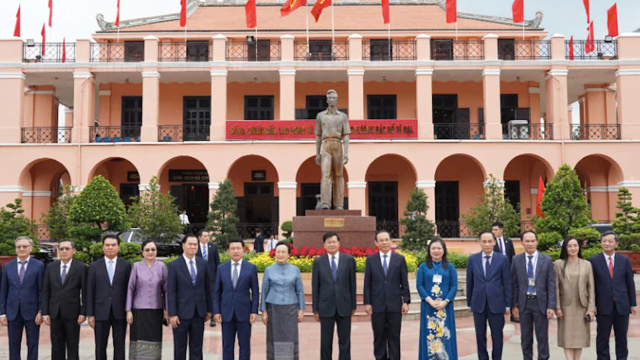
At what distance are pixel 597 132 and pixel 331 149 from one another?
1879 centimetres

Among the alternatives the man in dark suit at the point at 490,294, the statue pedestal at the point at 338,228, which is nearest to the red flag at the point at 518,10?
the statue pedestal at the point at 338,228

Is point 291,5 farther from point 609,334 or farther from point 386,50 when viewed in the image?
point 609,334

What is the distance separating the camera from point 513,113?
2708 centimetres

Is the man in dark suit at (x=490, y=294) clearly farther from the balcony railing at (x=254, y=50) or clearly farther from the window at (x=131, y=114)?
the window at (x=131, y=114)

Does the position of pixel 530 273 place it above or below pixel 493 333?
above

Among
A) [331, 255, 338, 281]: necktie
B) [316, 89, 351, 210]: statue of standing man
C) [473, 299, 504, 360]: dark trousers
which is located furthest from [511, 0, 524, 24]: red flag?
[331, 255, 338, 281]: necktie

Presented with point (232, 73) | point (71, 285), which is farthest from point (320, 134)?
point (232, 73)

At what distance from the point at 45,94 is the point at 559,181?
23457 mm

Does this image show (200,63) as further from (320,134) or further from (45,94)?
(320,134)

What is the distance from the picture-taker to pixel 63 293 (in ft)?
21.7

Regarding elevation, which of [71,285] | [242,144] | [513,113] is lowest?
[71,285]

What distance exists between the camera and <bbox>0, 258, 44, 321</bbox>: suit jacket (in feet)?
22.0

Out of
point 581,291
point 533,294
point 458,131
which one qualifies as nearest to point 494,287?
point 533,294

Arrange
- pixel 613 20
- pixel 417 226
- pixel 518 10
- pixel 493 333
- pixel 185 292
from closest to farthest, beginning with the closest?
pixel 185 292, pixel 493 333, pixel 417 226, pixel 518 10, pixel 613 20
